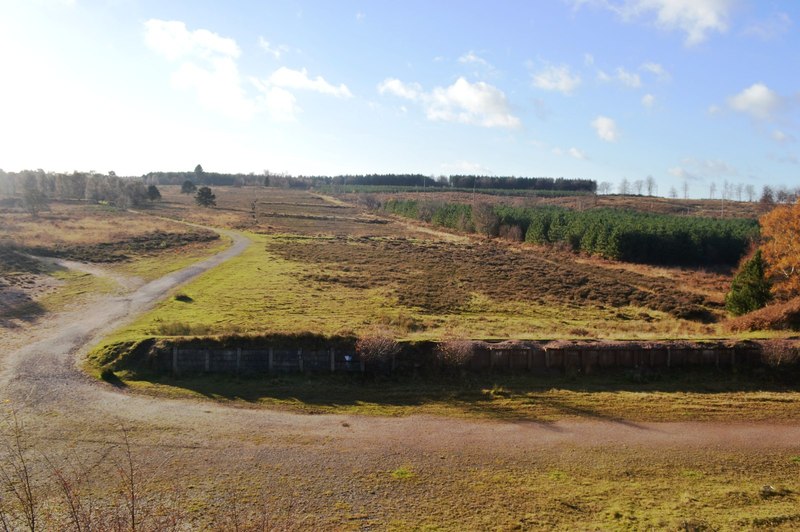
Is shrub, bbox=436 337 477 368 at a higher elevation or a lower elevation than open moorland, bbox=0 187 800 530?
higher

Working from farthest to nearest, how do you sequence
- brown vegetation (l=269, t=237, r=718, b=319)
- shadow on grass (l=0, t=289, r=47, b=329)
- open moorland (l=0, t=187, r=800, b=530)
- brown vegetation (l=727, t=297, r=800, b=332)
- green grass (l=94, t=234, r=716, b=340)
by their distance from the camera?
brown vegetation (l=269, t=237, r=718, b=319) < shadow on grass (l=0, t=289, r=47, b=329) < brown vegetation (l=727, t=297, r=800, b=332) < green grass (l=94, t=234, r=716, b=340) < open moorland (l=0, t=187, r=800, b=530)

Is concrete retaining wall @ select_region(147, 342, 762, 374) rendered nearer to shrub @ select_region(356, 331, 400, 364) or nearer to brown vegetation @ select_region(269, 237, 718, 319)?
shrub @ select_region(356, 331, 400, 364)

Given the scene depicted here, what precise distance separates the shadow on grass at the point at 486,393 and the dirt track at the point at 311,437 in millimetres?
837

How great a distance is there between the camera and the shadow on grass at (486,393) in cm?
2045

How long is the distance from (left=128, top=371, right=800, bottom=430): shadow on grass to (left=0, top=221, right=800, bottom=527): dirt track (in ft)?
2.75

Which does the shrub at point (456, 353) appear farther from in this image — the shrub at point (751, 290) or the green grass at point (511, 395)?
the shrub at point (751, 290)

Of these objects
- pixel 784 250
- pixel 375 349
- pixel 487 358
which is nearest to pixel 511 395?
pixel 487 358

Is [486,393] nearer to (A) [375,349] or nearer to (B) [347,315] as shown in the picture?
(A) [375,349]

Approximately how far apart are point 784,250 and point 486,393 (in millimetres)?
33049

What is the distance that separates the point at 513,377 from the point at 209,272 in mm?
32976

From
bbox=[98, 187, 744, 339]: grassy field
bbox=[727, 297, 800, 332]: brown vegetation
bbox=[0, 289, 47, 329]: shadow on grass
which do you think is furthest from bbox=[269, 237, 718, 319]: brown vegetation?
bbox=[0, 289, 47, 329]: shadow on grass

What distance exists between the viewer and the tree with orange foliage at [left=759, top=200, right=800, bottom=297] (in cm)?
4004

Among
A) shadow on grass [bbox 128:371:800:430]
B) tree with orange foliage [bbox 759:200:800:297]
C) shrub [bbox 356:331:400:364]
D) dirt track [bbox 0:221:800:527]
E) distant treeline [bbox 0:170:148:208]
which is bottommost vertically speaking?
dirt track [bbox 0:221:800:527]

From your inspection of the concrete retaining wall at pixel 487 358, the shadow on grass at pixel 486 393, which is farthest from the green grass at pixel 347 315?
the shadow on grass at pixel 486 393
